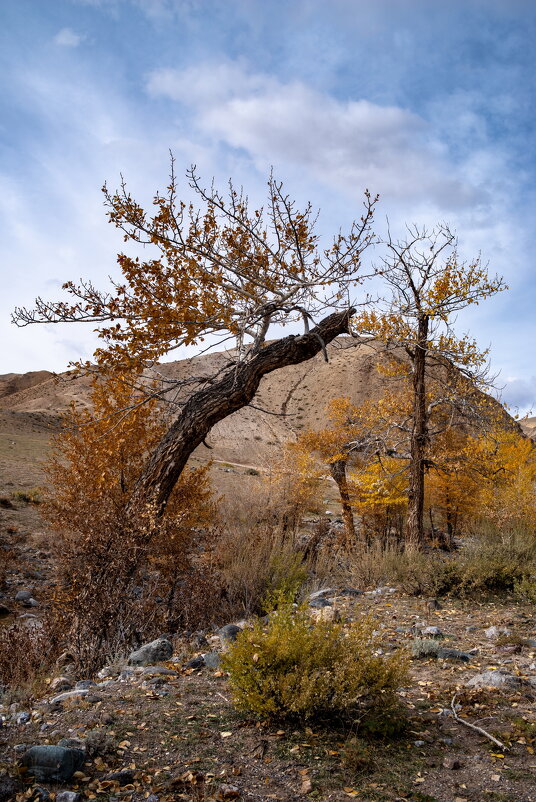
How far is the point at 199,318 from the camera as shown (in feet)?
24.7

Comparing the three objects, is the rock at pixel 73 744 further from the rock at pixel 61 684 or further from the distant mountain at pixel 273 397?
the distant mountain at pixel 273 397

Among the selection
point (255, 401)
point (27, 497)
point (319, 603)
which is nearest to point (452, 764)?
point (319, 603)

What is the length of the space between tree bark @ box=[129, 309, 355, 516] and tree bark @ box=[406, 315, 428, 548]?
224 inches

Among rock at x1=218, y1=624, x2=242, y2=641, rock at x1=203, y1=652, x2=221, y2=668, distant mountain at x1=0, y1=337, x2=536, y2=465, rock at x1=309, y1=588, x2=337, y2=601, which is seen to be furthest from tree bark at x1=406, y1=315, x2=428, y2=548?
distant mountain at x1=0, y1=337, x2=536, y2=465

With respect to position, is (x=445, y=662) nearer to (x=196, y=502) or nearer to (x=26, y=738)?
(x=26, y=738)

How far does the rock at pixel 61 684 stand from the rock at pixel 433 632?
400cm

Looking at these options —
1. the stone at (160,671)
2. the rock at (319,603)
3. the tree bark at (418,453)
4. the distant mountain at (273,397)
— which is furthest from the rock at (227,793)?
the distant mountain at (273,397)

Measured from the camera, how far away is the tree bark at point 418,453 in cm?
1305

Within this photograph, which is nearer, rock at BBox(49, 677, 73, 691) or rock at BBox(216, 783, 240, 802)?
rock at BBox(216, 783, 240, 802)

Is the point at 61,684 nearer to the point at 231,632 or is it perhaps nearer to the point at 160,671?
the point at 160,671

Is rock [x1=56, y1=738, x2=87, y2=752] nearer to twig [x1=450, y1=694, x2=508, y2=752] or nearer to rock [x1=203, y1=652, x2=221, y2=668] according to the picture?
rock [x1=203, y1=652, x2=221, y2=668]

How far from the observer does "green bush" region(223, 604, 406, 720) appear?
377 centimetres

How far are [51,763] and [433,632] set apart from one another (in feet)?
15.8

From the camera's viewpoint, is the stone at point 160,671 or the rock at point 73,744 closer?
the rock at point 73,744
